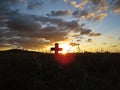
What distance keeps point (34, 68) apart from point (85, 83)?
3545 mm

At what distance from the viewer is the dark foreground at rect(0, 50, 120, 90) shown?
45.0 feet

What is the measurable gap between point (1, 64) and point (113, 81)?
7.29 m

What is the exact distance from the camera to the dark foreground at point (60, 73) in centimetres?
1370

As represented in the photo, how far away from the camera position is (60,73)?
15.1 meters

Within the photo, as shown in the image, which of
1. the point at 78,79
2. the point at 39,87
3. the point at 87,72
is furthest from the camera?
the point at 87,72

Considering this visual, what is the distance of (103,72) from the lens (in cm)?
1573

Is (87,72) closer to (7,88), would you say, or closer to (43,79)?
(43,79)

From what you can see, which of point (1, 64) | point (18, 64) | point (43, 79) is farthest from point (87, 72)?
point (1, 64)

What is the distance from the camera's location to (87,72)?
1542cm

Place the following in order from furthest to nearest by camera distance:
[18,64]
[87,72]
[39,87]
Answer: [18,64]
[87,72]
[39,87]

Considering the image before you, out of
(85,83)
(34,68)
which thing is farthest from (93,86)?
(34,68)

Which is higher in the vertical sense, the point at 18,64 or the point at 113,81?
the point at 18,64

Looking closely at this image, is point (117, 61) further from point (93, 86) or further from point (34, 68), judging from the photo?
point (34, 68)

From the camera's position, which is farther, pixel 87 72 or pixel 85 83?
pixel 87 72
